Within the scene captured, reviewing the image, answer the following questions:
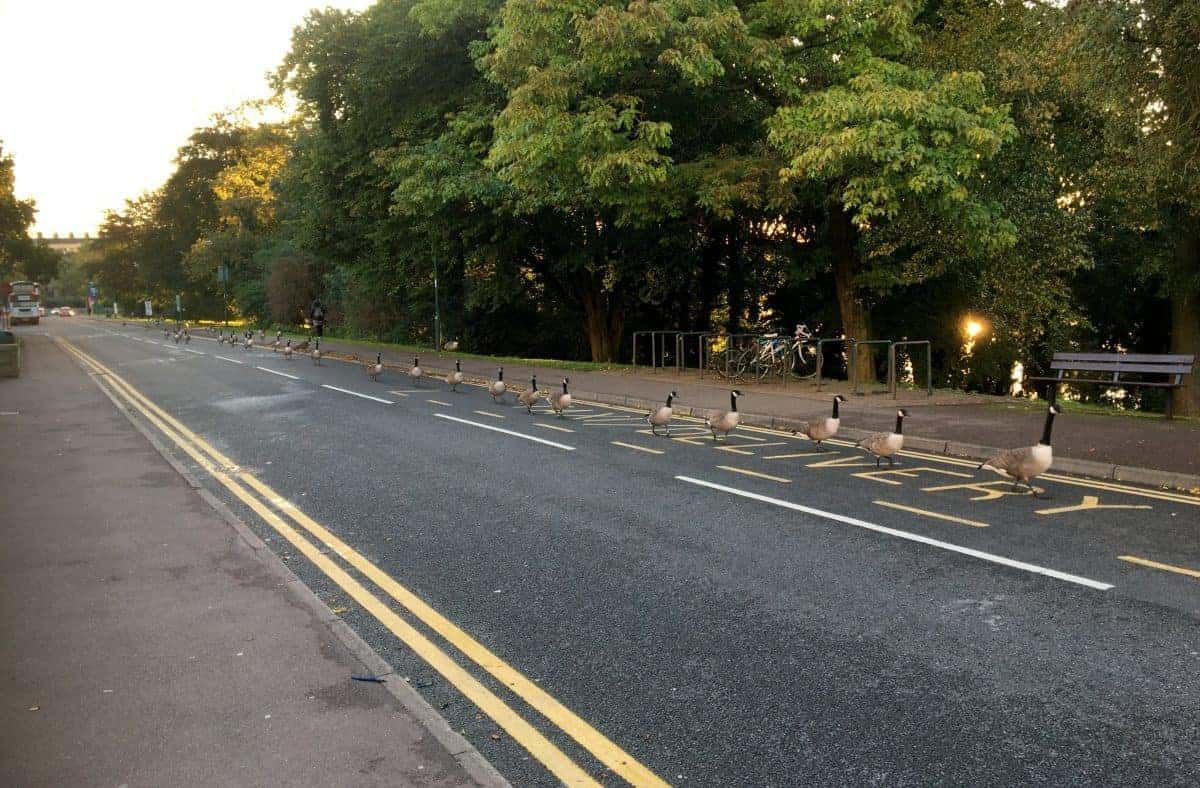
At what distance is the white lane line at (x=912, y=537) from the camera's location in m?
5.89

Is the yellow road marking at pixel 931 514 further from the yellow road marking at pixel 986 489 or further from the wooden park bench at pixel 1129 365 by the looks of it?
the wooden park bench at pixel 1129 365

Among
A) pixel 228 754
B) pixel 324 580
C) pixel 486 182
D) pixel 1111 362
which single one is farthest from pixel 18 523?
pixel 486 182

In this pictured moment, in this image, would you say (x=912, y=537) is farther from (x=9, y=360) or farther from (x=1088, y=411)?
(x=9, y=360)

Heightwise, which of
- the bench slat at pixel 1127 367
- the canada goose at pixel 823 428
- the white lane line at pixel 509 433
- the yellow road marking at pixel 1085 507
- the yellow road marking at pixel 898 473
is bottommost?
the yellow road marking at pixel 1085 507

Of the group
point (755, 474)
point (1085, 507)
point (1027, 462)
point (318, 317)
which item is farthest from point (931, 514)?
point (318, 317)

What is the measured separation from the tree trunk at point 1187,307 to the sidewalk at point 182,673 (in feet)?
59.6

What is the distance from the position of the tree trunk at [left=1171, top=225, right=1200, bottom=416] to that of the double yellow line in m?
17.3

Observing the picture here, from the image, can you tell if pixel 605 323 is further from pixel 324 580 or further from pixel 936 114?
pixel 324 580

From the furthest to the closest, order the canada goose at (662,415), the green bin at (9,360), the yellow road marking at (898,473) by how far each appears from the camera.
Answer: the green bin at (9,360) → the canada goose at (662,415) → the yellow road marking at (898,473)

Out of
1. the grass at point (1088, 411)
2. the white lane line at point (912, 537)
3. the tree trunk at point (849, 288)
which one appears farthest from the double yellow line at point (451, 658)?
the tree trunk at point (849, 288)

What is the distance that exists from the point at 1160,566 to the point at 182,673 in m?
6.52

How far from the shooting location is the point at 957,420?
515 inches

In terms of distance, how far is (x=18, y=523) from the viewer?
24.3ft

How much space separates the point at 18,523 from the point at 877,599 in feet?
23.7
